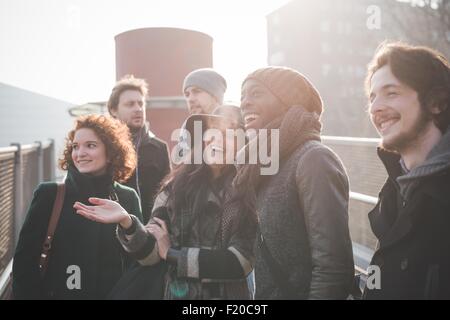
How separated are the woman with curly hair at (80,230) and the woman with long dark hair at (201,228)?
0.42 m

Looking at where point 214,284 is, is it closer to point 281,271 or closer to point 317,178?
point 281,271

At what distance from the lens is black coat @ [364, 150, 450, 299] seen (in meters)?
1.41

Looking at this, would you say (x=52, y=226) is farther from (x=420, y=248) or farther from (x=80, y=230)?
(x=420, y=248)

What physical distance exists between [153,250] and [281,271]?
0.66m

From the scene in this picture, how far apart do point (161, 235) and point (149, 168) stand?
1580 mm

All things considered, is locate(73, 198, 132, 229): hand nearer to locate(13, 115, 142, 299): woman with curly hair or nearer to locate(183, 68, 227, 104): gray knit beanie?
locate(13, 115, 142, 299): woman with curly hair

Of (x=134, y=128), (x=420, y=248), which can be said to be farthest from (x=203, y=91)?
(x=420, y=248)

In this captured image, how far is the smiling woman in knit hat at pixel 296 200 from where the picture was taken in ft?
5.27

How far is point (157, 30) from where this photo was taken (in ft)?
35.7

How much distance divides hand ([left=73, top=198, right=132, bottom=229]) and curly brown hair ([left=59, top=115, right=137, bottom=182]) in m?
0.62

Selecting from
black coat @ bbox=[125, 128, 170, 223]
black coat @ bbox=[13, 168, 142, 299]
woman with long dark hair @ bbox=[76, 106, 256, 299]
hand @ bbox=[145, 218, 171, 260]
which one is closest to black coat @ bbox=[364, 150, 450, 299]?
woman with long dark hair @ bbox=[76, 106, 256, 299]

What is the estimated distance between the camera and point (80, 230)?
2.35m

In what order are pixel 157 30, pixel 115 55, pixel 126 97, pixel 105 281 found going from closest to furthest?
pixel 105 281
pixel 126 97
pixel 157 30
pixel 115 55
